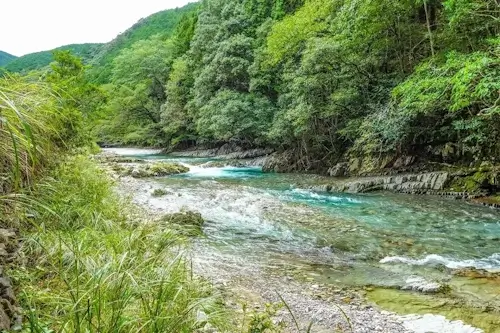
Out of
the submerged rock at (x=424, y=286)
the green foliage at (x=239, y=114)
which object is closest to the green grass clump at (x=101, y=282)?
the submerged rock at (x=424, y=286)

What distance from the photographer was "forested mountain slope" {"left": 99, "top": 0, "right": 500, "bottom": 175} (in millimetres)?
11320

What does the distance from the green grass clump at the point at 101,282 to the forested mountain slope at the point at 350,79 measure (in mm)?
8432

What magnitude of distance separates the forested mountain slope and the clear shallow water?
3.10 meters

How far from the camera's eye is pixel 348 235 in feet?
24.9

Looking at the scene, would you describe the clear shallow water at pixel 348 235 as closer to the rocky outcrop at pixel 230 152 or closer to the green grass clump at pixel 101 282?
the green grass clump at pixel 101 282

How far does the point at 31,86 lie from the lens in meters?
4.02

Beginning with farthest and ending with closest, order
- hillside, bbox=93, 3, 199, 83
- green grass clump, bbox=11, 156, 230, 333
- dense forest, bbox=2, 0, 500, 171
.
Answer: hillside, bbox=93, 3, 199, 83
dense forest, bbox=2, 0, 500, 171
green grass clump, bbox=11, 156, 230, 333

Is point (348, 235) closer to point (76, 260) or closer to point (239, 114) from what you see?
point (76, 260)

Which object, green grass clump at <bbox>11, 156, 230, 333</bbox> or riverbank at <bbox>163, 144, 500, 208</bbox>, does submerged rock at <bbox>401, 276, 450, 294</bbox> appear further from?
riverbank at <bbox>163, 144, 500, 208</bbox>

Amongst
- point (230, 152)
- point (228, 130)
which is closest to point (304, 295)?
point (228, 130)

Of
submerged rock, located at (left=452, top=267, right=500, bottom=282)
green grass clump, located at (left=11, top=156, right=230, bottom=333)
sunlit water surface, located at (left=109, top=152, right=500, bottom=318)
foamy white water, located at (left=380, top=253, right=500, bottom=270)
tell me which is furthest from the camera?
foamy white water, located at (left=380, top=253, right=500, bottom=270)

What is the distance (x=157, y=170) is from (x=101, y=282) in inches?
666

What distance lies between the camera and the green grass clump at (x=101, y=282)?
2.13m

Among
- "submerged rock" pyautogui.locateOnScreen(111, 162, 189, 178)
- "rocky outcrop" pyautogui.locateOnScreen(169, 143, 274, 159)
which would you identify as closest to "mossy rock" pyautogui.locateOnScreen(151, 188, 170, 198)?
"submerged rock" pyautogui.locateOnScreen(111, 162, 189, 178)
